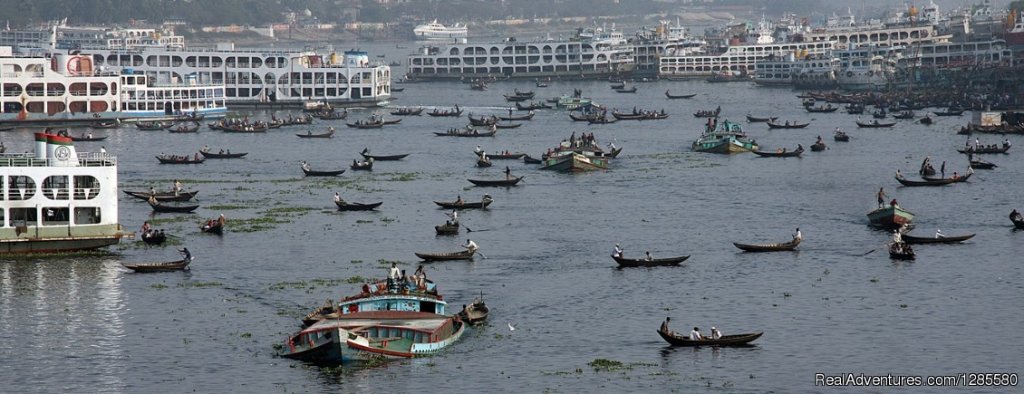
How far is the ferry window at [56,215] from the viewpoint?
3027 inches

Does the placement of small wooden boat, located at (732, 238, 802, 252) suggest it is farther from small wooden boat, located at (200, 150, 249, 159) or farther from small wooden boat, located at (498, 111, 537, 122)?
small wooden boat, located at (498, 111, 537, 122)

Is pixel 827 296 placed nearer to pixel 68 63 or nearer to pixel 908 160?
pixel 908 160

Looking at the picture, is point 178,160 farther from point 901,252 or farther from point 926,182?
point 901,252

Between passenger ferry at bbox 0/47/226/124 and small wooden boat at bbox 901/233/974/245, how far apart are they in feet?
321

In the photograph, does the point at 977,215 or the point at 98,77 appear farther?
the point at 98,77

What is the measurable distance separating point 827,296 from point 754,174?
1870 inches

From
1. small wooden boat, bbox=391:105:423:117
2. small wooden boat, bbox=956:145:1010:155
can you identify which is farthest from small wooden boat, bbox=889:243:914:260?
small wooden boat, bbox=391:105:423:117

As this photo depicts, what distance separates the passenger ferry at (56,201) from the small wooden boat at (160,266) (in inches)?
164

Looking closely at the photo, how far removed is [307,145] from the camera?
142m

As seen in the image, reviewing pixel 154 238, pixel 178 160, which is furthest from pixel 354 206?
pixel 178 160

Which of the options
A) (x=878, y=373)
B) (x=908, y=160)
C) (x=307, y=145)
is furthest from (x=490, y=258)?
(x=307, y=145)

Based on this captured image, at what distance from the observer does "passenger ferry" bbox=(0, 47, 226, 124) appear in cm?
15612

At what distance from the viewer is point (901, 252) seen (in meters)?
78.0

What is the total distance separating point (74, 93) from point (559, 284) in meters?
98.2
